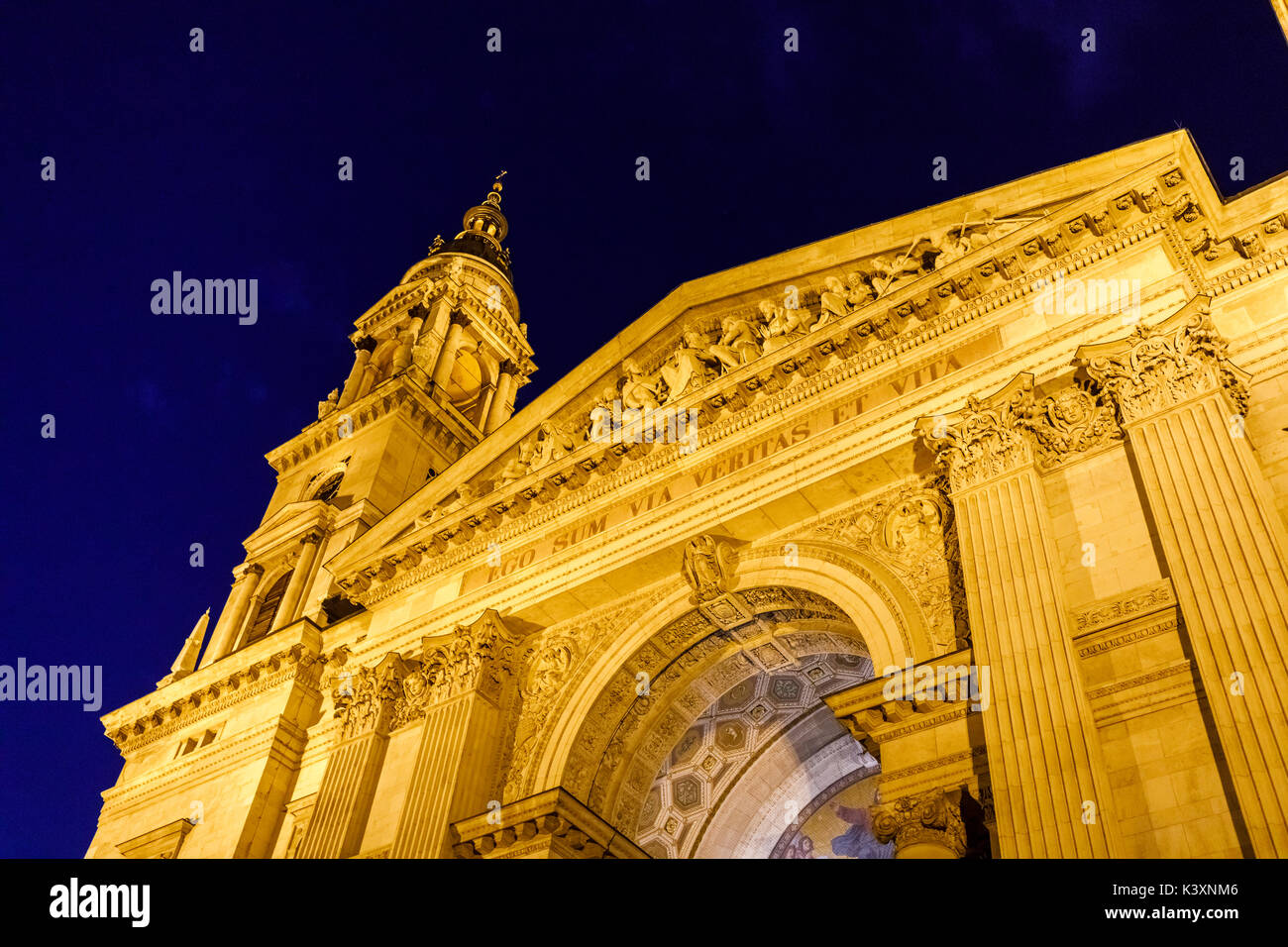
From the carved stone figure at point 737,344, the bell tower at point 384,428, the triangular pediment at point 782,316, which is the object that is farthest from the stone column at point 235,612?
the carved stone figure at point 737,344

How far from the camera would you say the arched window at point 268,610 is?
26141 millimetres

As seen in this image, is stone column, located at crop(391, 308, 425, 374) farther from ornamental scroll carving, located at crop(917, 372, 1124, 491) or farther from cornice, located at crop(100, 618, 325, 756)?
ornamental scroll carving, located at crop(917, 372, 1124, 491)

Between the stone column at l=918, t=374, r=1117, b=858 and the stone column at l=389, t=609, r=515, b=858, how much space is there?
8.22m

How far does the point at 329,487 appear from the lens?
95.6ft

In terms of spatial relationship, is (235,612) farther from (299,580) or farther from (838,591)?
(838,591)

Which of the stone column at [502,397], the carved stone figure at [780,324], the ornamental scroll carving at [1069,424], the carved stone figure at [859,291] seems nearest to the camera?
the ornamental scroll carving at [1069,424]

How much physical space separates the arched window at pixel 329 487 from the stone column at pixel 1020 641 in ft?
59.3

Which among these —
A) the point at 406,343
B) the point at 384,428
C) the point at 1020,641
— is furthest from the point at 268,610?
the point at 1020,641

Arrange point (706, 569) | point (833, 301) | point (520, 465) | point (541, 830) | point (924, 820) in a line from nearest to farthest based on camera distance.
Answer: point (924, 820), point (541, 830), point (706, 569), point (833, 301), point (520, 465)

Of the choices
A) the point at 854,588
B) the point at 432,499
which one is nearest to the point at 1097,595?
the point at 854,588

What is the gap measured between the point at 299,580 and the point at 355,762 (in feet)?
26.8

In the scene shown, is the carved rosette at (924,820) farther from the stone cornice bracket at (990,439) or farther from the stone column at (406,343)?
the stone column at (406,343)
